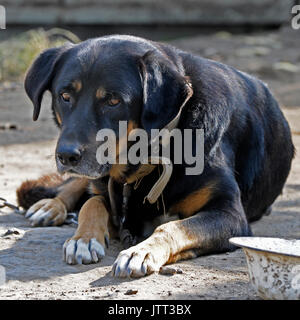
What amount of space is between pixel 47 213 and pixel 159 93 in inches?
52.2

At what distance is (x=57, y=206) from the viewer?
185 inches

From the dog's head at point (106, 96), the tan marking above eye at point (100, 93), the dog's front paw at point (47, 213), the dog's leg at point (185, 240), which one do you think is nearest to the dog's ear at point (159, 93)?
the dog's head at point (106, 96)

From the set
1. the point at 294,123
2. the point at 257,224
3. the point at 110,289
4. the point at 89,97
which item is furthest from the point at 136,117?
the point at 294,123

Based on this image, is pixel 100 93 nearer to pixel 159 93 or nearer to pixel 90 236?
pixel 159 93

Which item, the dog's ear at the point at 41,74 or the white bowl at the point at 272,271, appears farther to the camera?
the dog's ear at the point at 41,74

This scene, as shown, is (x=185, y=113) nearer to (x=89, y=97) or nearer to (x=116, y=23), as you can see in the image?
(x=89, y=97)

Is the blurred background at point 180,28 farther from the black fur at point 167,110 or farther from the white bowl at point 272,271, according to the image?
the white bowl at point 272,271

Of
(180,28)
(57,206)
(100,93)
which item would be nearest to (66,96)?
(100,93)

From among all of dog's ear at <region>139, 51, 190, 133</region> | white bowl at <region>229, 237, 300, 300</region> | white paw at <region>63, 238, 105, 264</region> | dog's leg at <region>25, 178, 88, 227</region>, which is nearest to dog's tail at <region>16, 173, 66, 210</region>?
dog's leg at <region>25, 178, 88, 227</region>

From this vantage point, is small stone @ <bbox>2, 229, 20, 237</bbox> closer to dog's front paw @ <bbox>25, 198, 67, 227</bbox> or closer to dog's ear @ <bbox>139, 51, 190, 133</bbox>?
dog's front paw @ <bbox>25, 198, 67, 227</bbox>

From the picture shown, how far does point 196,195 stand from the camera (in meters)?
3.95

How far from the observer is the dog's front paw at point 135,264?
3.31m

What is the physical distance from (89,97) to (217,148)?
33.2 inches

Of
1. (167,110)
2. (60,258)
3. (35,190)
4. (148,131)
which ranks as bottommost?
(60,258)
